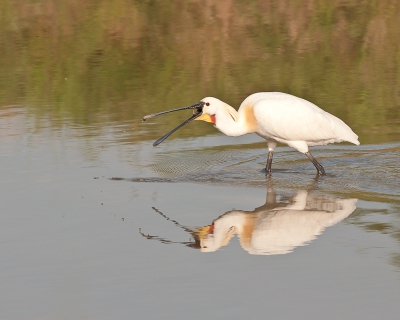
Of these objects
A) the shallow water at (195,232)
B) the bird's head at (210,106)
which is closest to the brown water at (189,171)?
the shallow water at (195,232)

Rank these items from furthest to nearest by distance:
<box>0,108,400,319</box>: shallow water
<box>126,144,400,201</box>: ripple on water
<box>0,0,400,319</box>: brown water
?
<box>126,144,400,201</box>: ripple on water < <box>0,0,400,319</box>: brown water < <box>0,108,400,319</box>: shallow water

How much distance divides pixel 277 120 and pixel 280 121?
0.03 m

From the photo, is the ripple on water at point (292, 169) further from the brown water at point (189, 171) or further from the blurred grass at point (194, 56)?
the blurred grass at point (194, 56)

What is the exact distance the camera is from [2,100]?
43.3ft

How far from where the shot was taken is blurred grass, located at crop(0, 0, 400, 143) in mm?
12695

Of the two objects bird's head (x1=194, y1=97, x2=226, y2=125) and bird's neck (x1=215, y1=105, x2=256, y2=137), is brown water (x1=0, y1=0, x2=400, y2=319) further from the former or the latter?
bird's head (x1=194, y1=97, x2=226, y2=125)

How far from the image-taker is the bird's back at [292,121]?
30.7ft

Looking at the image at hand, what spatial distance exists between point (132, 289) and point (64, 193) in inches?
109

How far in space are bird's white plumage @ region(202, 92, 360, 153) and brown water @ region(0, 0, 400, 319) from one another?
382 mm

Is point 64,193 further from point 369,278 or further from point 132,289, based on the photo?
point 369,278

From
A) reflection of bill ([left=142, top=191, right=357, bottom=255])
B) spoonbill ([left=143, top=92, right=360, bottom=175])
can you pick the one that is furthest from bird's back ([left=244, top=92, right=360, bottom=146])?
reflection of bill ([left=142, top=191, right=357, bottom=255])

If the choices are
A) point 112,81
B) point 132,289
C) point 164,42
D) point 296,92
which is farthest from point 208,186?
point 164,42

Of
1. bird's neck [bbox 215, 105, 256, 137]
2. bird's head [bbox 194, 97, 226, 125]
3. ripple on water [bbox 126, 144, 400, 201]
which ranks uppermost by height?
bird's head [bbox 194, 97, 226, 125]

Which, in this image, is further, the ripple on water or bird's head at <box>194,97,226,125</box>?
bird's head at <box>194,97,226,125</box>
